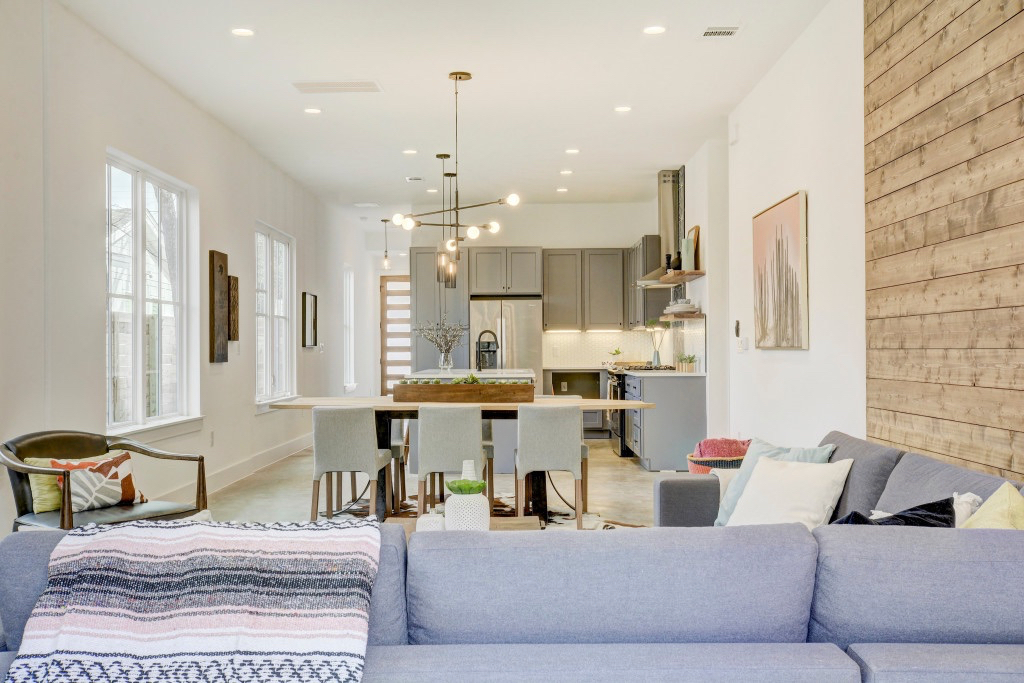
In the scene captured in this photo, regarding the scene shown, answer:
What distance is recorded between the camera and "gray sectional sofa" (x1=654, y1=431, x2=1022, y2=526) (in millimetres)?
2357

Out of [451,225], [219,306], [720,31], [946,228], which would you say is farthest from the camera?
[219,306]

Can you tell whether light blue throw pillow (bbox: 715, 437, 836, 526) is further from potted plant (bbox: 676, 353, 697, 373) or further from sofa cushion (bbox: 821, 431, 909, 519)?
potted plant (bbox: 676, 353, 697, 373)

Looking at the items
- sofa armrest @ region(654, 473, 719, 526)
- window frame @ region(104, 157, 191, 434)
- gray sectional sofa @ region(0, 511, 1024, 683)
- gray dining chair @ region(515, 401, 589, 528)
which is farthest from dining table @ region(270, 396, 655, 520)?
gray sectional sofa @ region(0, 511, 1024, 683)

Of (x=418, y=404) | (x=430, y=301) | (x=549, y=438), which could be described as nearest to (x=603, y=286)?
(x=430, y=301)

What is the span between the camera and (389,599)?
1.50 m

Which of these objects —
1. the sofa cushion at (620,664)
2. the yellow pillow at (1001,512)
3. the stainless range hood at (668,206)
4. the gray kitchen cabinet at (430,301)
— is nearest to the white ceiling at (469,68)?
the stainless range hood at (668,206)

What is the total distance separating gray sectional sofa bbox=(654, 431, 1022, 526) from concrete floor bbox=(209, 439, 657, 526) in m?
1.77

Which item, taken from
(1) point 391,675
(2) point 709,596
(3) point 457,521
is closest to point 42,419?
(3) point 457,521

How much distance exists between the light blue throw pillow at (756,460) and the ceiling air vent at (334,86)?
362 centimetres

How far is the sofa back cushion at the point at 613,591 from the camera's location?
1.48 metres

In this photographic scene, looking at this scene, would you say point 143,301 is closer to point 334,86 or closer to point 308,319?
point 334,86

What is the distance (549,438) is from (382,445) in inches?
48.4

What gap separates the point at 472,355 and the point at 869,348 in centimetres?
645

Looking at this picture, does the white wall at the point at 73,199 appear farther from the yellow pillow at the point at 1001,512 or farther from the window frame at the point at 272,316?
the yellow pillow at the point at 1001,512
